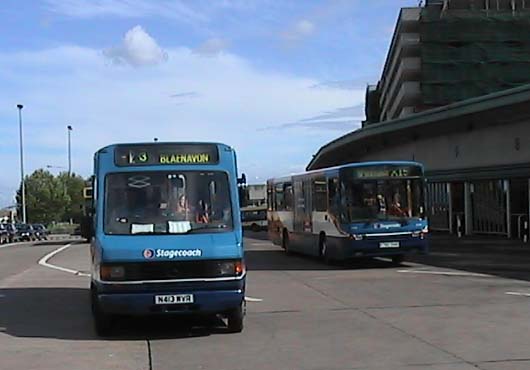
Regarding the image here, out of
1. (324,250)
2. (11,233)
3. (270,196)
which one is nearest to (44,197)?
(11,233)

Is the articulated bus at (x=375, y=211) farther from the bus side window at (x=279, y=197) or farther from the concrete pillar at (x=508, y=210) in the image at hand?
the concrete pillar at (x=508, y=210)

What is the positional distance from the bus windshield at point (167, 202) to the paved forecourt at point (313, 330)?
5.10 ft

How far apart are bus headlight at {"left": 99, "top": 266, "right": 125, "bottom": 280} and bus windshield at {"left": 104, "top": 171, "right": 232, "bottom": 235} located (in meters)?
0.71

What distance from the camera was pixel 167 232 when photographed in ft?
40.0

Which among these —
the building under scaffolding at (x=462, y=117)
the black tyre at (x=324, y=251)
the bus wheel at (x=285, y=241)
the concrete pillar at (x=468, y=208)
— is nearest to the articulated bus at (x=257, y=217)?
the building under scaffolding at (x=462, y=117)

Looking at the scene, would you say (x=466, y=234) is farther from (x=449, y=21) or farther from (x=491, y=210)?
(x=449, y=21)

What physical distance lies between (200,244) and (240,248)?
55 centimetres

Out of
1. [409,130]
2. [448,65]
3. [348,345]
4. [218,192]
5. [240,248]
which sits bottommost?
[348,345]

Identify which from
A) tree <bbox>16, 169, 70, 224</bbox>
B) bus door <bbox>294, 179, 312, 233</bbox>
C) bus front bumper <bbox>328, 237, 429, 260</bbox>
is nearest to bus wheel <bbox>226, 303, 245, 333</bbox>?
bus front bumper <bbox>328, 237, 429, 260</bbox>

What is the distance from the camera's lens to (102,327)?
40.6 feet

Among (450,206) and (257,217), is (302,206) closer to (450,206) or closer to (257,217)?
(450,206)

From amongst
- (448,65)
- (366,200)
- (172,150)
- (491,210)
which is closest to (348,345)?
(172,150)

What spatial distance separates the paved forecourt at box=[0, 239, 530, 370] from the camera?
33.7 feet

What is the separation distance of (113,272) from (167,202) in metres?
1.40
